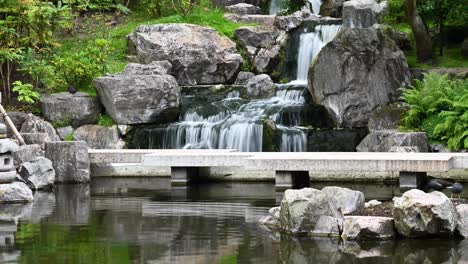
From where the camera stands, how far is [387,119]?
2333cm

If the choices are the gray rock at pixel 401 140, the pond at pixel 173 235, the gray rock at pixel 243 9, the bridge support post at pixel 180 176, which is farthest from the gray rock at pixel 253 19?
the pond at pixel 173 235

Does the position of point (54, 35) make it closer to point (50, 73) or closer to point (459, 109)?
point (50, 73)

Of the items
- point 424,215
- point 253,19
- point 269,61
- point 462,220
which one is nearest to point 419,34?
point 269,61

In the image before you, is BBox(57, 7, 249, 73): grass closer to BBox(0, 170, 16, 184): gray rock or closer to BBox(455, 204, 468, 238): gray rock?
BBox(0, 170, 16, 184): gray rock

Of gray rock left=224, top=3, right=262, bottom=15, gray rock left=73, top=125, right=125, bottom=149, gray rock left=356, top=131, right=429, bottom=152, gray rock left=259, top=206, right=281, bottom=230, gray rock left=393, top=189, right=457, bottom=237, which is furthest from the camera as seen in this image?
gray rock left=224, top=3, right=262, bottom=15

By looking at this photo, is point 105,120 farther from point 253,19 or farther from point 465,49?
point 465,49

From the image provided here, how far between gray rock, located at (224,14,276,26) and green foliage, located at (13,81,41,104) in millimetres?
8016

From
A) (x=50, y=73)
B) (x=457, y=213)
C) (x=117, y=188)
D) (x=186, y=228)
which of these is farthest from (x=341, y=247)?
(x=50, y=73)

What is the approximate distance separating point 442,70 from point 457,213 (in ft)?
40.9

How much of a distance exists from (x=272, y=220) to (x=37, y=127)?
11.1 metres

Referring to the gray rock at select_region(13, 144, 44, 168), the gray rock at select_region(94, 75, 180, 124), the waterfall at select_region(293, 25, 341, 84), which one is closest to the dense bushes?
the waterfall at select_region(293, 25, 341, 84)

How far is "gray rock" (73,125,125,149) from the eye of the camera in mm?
24719

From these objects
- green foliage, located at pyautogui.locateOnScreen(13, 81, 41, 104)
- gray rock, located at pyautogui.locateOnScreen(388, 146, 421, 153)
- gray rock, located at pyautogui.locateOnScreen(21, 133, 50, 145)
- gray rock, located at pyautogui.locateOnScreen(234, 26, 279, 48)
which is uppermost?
gray rock, located at pyautogui.locateOnScreen(234, 26, 279, 48)

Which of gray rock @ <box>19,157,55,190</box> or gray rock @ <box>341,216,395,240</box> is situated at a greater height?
gray rock @ <box>19,157,55,190</box>
